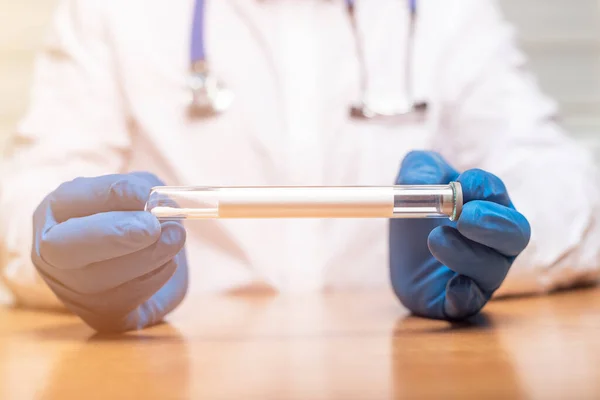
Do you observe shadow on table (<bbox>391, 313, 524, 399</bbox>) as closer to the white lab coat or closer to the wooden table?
the wooden table

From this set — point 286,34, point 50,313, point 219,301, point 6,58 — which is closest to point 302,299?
point 219,301

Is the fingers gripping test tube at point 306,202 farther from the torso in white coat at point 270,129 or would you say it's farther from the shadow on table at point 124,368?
the torso in white coat at point 270,129

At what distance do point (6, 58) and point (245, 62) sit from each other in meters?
0.57

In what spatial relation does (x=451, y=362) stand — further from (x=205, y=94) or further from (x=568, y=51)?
(x=568, y=51)

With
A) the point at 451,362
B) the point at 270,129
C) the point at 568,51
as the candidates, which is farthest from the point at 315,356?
the point at 568,51

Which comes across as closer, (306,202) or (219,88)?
(306,202)

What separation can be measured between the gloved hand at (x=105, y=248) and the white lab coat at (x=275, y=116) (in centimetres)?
30

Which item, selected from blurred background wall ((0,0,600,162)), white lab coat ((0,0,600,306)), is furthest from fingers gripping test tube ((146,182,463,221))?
blurred background wall ((0,0,600,162))

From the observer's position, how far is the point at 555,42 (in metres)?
1.31

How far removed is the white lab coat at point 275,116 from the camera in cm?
Answer: 89

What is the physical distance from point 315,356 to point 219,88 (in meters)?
0.51

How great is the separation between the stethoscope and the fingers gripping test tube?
411mm

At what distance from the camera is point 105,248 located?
1.63 ft

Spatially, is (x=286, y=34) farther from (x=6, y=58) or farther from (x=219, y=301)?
(x=6, y=58)
